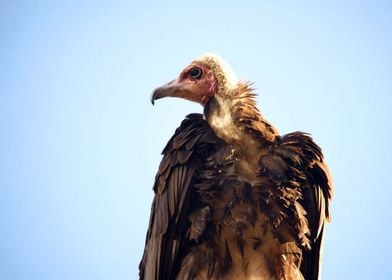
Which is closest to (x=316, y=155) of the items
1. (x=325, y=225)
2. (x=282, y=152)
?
(x=282, y=152)

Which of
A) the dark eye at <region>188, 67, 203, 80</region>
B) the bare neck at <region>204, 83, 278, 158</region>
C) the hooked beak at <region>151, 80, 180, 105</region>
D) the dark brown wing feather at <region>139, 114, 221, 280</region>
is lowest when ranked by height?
the dark brown wing feather at <region>139, 114, 221, 280</region>

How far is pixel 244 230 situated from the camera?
5.67m

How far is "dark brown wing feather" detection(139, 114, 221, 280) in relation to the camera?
5.81m

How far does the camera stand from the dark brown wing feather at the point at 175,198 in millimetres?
5812

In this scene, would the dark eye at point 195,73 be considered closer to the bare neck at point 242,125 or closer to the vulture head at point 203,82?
the vulture head at point 203,82

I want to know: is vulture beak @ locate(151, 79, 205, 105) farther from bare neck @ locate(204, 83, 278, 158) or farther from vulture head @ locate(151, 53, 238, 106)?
bare neck @ locate(204, 83, 278, 158)

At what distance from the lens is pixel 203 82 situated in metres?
6.38

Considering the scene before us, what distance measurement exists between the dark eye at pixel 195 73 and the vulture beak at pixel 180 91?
7 cm

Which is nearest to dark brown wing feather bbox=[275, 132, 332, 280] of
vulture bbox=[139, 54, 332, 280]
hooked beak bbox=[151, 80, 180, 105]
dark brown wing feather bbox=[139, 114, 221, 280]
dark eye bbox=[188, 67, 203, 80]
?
vulture bbox=[139, 54, 332, 280]

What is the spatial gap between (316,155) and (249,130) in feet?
2.17

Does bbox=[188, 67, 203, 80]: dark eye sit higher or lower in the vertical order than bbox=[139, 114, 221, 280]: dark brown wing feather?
higher

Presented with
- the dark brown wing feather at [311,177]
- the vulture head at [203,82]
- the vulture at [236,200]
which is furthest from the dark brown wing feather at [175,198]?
the dark brown wing feather at [311,177]

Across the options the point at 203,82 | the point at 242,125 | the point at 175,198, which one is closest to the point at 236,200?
the point at 175,198

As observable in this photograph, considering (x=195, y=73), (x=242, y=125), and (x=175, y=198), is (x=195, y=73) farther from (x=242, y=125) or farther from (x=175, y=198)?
(x=175, y=198)
